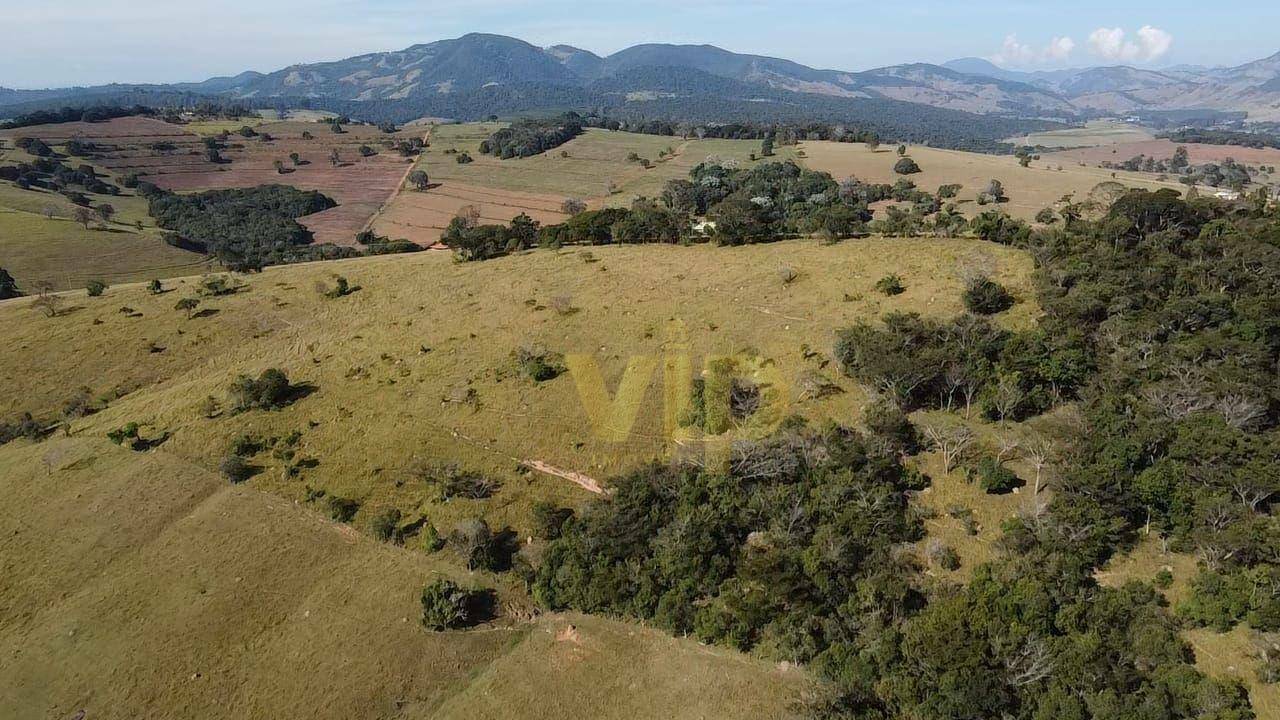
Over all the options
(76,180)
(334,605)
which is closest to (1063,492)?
(334,605)

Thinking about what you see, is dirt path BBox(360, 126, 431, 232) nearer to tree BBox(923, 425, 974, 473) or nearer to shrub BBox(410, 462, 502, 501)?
shrub BBox(410, 462, 502, 501)

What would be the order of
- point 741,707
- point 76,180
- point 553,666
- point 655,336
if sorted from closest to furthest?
point 741,707 < point 553,666 < point 655,336 < point 76,180

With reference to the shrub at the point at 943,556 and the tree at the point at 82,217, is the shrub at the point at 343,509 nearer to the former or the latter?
the shrub at the point at 943,556

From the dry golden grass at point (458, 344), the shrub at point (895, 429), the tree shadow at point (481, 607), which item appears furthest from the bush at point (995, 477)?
the tree shadow at point (481, 607)

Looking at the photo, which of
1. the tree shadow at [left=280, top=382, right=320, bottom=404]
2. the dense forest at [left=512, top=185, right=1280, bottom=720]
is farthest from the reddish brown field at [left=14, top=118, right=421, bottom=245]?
the dense forest at [left=512, top=185, right=1280, bottom=720]

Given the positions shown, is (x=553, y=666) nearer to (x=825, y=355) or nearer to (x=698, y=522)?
(x=698, y=522)

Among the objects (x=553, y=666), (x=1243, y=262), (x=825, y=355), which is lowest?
(x=553, y=666)
